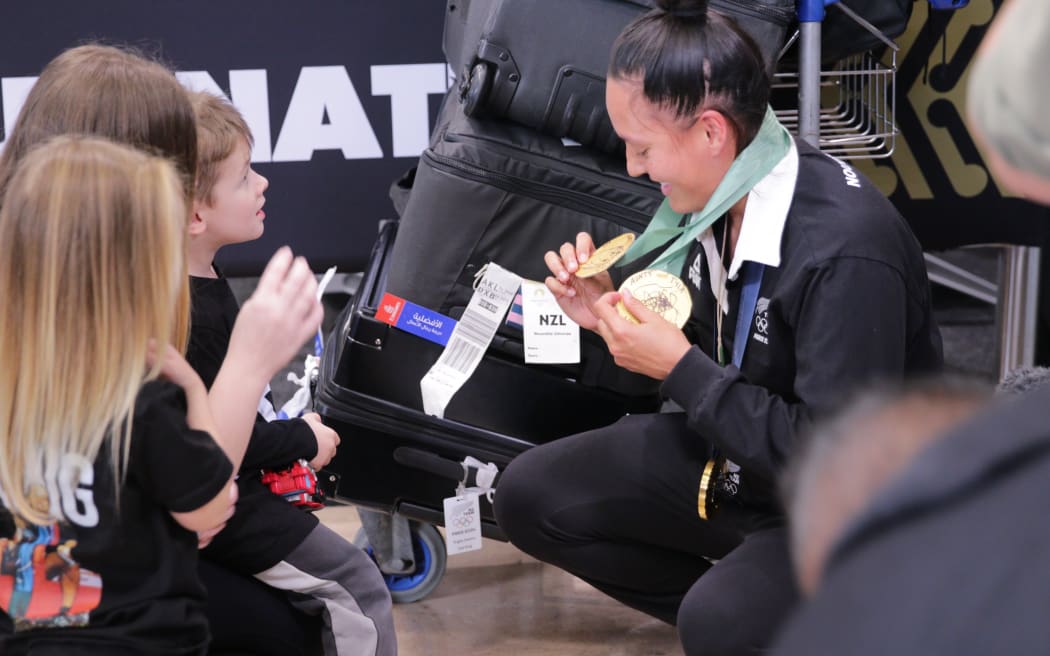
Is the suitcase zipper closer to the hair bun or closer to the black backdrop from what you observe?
the hair bun

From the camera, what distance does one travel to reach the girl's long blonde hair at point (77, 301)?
3.99 feet

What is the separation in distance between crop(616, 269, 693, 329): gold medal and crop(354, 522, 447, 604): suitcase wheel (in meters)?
0.77

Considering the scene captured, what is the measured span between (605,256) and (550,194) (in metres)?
0.25

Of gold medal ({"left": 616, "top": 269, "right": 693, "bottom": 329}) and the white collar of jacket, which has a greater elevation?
the white collar of jacket

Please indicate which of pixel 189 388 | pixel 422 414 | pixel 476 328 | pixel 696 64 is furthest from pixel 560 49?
pixel 189 388

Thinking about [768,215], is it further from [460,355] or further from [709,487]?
[460,355]

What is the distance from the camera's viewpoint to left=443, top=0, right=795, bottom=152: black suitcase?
198 centimetres

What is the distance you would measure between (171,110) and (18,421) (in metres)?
0.46

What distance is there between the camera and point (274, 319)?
1.40 m

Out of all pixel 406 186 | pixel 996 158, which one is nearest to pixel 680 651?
pixel 406 186

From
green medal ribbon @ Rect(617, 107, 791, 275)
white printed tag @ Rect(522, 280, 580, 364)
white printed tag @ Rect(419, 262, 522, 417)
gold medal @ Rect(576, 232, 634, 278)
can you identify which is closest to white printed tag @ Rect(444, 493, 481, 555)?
white printed tag @ Rect(419, 262, 522, 417)

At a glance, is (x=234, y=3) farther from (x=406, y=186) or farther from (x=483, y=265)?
(x=483, y=265)

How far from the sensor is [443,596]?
236 centimetres

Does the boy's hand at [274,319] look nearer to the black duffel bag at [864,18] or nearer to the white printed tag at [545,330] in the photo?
the white printed tag at [545,330]
